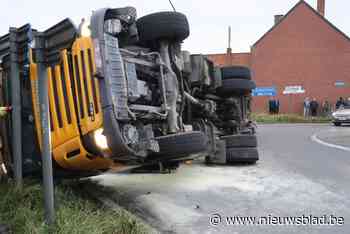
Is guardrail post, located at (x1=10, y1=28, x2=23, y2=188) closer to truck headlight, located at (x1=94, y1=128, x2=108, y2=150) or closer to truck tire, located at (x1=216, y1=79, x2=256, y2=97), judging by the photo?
truck headlight, located at (x1=94, y1=128, x2=108, y2=150)

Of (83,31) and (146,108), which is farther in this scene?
(146,108)

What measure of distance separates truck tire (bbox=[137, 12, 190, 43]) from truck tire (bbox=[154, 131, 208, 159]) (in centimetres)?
114

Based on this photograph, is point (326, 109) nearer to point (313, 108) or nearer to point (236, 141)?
point (313, 108)

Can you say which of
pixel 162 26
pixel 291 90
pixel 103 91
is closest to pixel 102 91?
pixel 103 91

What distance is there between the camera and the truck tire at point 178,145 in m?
3.99

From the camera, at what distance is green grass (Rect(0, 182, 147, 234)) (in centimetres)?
300

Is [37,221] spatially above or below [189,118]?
below

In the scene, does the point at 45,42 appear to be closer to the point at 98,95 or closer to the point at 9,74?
the point at 98,95

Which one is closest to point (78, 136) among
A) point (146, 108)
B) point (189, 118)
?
point (146, 108)

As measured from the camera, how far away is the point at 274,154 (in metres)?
8.75

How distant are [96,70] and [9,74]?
1.35m

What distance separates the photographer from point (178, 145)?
13.2ft

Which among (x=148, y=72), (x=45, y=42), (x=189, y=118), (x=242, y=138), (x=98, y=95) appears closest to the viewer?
(x=45, y=42)

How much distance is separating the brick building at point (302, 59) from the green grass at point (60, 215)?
92.2 feet
